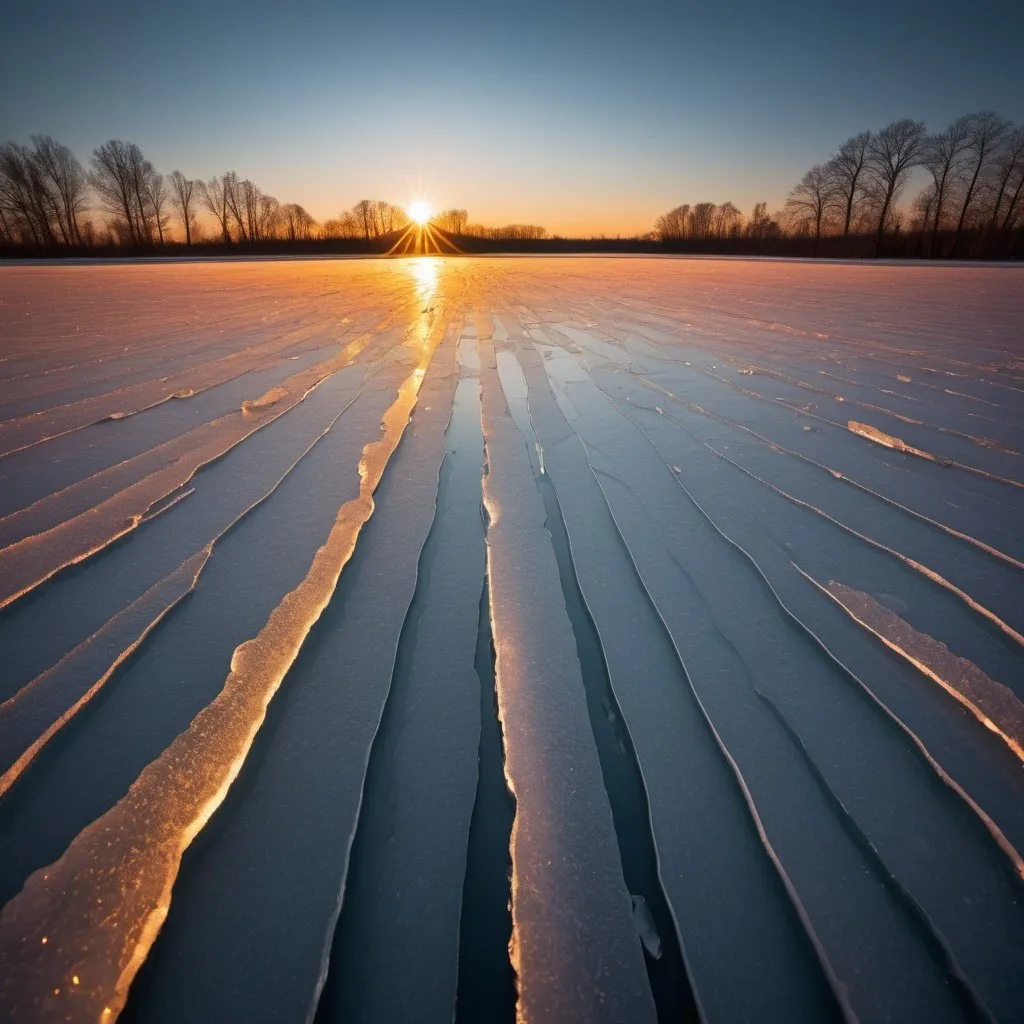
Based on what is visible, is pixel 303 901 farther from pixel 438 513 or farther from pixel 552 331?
pixel 552 331

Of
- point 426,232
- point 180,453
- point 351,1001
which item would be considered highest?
point 426,232

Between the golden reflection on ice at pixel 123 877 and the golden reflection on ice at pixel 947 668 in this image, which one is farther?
the golden reflection on ice at pixel 947 668

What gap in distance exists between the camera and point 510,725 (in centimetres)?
123

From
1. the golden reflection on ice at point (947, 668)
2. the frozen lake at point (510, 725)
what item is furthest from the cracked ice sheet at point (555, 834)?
the golden reflection on ice at point (947, 668)

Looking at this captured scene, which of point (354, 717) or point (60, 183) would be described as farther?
point (60, 183)

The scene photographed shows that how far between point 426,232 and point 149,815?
66.0 metres

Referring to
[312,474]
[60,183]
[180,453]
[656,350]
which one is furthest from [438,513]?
[60,183]

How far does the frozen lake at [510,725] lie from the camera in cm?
83

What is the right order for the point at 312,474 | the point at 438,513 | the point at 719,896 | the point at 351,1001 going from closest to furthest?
the point at 351,1001 → the point at 719,896 → the point at 438,513 → the point at 312,474

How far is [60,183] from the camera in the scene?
43.2m

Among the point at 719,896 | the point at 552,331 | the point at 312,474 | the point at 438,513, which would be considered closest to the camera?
the point at 719,896

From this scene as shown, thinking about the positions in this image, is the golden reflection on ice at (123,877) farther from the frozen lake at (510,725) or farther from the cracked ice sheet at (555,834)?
the cracked ice sheet at (555,834)

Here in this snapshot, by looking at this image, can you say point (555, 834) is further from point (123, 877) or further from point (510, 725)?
point (123, 877)

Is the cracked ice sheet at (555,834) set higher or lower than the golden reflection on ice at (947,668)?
lower
